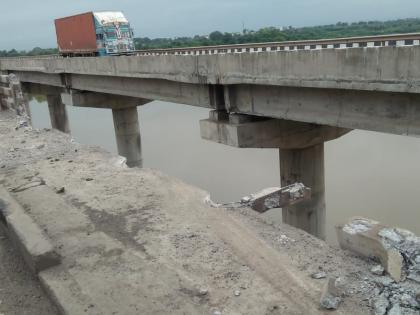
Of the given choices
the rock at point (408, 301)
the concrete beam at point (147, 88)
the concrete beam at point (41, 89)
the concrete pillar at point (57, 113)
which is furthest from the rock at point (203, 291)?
the concrete pillar at point (57, 113)

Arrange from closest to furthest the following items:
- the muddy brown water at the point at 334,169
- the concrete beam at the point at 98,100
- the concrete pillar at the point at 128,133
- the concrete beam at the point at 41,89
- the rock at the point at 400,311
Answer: the rock at the point at 400,311
the muddy brown water at the point at 334,169
the concrete beam at the point at 98,100
the concrete pillar at the point at 128,133
the concrete beam at the point at 41,89

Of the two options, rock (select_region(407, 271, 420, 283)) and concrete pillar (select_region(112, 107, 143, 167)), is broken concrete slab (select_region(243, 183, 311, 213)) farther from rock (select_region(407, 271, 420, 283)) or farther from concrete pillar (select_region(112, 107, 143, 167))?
concrete pillar (select_region(112, 107, 143, 167))

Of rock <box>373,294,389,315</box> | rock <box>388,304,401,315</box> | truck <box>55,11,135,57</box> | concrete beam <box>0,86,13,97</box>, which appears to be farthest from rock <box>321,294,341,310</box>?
truck <box>55,11,135,57</box>

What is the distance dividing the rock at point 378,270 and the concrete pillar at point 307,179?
22.2 ft

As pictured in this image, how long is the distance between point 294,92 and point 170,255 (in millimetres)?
4345

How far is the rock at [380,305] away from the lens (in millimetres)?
3496

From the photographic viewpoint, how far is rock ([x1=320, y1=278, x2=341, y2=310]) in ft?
11.6

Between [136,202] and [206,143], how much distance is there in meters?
17.8

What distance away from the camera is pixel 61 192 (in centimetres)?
671

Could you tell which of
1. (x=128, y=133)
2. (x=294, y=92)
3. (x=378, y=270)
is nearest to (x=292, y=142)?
Answer: (x=294, y=92)

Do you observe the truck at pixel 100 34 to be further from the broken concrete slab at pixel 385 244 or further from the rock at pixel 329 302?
the rock at pixel 329 302

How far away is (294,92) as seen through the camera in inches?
301

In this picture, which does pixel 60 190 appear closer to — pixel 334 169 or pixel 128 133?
pixel 128 133

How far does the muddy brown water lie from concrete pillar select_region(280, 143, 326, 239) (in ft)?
3.34
